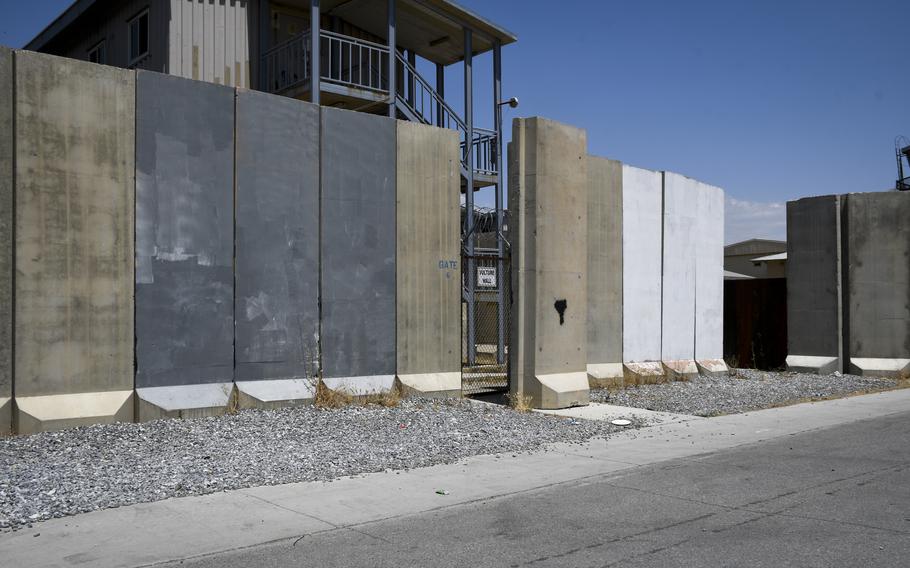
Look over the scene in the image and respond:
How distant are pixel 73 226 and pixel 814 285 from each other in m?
18.0

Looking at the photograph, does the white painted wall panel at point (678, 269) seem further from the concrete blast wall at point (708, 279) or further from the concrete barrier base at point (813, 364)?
the concrete barrier base at point (813, 364)

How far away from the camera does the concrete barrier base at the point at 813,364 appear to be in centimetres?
2055

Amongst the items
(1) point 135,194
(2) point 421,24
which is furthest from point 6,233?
(2) point 421,24

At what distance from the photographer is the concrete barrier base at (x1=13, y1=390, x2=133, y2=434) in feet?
30.8

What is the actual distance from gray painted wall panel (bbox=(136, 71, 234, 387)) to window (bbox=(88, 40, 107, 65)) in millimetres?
10064

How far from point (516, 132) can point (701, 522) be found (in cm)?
833

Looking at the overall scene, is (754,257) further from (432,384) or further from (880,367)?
(432,384)

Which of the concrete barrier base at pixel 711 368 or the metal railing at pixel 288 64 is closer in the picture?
the metal railing at pixel 288 64

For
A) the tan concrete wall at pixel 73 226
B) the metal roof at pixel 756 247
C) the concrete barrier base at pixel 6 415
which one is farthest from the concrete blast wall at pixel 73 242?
the metal roof at pixel 756 247

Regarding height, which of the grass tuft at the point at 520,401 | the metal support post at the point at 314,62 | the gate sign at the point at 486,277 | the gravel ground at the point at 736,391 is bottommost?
the gravel ground at the point at 736,391

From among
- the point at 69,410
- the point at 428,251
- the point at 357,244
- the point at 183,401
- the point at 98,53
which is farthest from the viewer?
the point at 98,53

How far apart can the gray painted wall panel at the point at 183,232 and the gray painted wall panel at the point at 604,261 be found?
7709 mm

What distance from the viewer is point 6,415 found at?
9.34m

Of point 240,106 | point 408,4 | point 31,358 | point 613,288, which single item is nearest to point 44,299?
point 31,358
